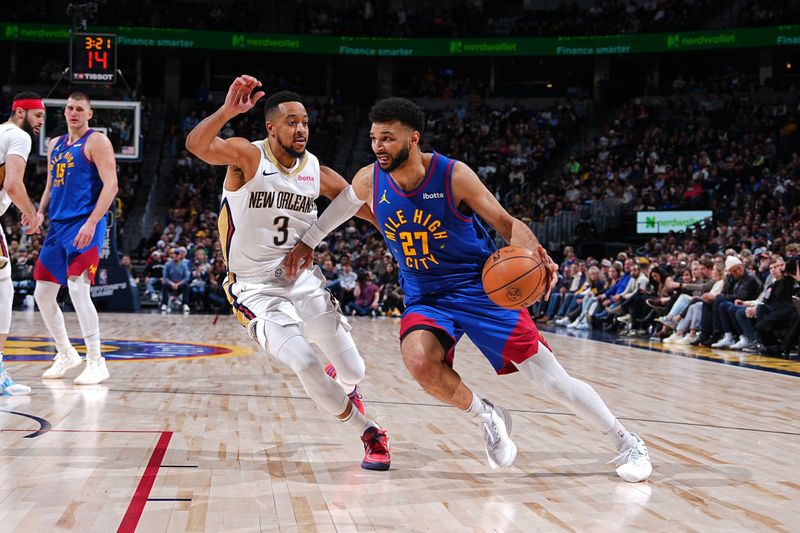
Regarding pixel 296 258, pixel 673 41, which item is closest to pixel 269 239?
pixel 296 258

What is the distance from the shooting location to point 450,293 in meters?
4.07

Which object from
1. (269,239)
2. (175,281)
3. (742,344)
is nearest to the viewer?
(269,239)

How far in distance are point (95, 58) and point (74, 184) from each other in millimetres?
10058

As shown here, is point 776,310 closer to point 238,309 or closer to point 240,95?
point 238,309

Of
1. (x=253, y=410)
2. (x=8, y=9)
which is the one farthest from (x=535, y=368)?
(x=8, y=9)

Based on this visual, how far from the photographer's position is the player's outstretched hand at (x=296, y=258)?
4.36 meters

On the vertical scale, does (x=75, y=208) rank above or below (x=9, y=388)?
above

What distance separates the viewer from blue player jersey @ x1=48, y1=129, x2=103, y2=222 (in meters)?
6.25

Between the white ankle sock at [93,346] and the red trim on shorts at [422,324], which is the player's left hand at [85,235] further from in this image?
the red trim on shorts at [422,324]

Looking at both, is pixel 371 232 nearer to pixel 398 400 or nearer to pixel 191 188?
pixel 191 188

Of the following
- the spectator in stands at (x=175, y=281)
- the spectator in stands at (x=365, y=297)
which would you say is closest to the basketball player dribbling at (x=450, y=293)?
the spectator in stands at (x=365, y=297)

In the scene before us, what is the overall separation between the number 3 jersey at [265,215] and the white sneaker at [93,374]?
2.43 metres

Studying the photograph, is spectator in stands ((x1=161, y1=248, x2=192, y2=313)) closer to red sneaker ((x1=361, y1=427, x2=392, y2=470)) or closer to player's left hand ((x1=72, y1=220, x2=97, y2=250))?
player's left hand ((x1=72, y1=220, x2=97, y2=250))

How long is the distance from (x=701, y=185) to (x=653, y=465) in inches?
736
